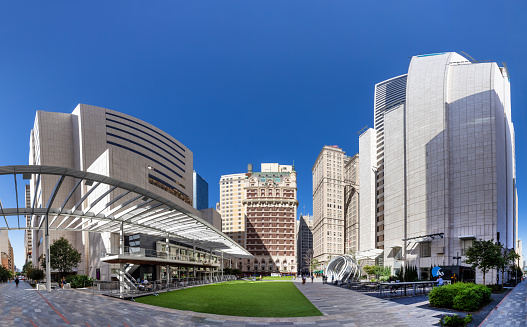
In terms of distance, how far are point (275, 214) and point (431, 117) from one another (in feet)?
316

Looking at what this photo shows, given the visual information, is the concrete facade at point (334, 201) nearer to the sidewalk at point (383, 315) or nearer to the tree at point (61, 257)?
the tree at point (61, 257)

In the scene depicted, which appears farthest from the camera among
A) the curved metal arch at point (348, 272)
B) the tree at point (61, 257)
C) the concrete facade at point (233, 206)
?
the concrete facade at point (233, 206)

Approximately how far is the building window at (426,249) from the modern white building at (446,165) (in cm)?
18

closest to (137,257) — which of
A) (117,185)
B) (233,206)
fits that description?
(117,185)

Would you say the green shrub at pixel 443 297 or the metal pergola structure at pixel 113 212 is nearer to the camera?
the green shrub at pixel 443 297

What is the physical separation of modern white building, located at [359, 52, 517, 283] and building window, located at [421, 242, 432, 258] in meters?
0.18

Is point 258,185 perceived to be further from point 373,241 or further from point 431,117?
point 431,117

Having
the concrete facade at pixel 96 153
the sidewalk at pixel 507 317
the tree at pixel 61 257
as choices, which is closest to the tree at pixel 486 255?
the sidewalk at pixel 507 317

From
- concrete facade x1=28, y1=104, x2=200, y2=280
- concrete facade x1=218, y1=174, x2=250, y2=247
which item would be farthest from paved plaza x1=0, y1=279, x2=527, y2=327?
concrete facade x1=218, y1=174, x2=250, y2=247

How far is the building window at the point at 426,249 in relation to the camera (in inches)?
2377

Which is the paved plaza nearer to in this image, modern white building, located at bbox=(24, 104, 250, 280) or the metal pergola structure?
the metal pergola structure

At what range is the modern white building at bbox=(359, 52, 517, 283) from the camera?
2178 inches

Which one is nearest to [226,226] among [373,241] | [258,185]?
[258,185]

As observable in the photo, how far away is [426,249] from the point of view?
61406mm
